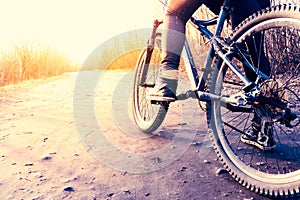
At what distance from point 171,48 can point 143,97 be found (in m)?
1.00

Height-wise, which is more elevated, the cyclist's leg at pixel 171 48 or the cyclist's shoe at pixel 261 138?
the cyclist's leg at pixel 171 48

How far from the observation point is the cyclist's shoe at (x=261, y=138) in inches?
90.4

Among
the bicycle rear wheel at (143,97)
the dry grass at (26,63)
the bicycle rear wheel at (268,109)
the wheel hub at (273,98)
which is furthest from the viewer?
the dry grass at (26,63)

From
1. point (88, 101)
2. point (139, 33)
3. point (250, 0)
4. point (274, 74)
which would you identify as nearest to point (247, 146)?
point (274, 74)

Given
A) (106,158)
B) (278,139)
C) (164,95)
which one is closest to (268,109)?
(278,139)

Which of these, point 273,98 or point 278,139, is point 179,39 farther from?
point 278,139

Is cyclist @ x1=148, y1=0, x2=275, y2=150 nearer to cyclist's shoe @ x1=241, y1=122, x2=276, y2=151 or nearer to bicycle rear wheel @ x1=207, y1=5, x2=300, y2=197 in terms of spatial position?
cyclist's shoe @ x1=241, y1=122, x2=276, y2=151

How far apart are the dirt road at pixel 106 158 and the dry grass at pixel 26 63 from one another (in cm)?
345

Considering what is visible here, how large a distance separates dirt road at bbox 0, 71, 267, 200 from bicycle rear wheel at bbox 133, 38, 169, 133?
0.34 ft

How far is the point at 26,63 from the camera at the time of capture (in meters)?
7.77

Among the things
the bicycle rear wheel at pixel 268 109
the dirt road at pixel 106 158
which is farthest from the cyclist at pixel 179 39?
the dirt road at pixel 106 158

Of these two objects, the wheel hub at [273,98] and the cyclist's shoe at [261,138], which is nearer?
the wheel hub at [273,98]

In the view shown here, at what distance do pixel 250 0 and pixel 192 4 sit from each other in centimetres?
40

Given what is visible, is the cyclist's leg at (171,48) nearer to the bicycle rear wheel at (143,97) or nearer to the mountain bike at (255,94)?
the mountain bike at (255,94)
